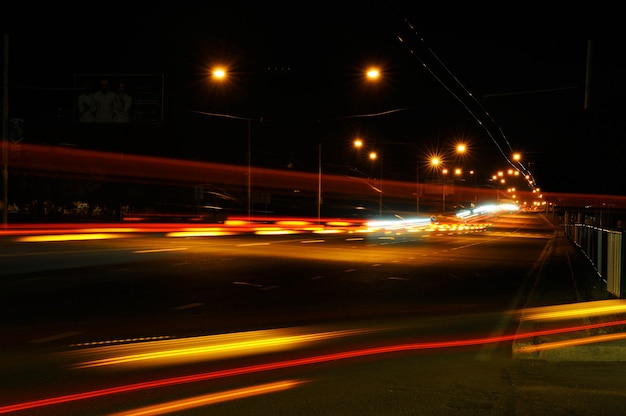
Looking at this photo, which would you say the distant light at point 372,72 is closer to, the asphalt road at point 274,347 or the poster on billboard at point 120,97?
the poster on billboard at point 120,97

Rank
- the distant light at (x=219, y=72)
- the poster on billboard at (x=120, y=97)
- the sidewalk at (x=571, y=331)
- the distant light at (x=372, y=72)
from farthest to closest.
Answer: the distant light at (x=219, y=72) < the distant light at (x=372, y=72) < the poster on billboard at (x=120, y=97) < the sidewalk at (x=571, y=331)

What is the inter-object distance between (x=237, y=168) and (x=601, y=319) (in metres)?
68.9

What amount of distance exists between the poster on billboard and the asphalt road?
811 cm

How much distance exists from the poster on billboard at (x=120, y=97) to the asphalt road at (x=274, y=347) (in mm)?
8114

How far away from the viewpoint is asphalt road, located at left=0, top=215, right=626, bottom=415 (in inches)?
239

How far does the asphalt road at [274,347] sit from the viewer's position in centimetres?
606

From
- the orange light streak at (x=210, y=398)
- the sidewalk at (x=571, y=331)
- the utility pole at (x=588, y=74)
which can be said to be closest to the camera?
the orange light streak at (x=210, y=398)

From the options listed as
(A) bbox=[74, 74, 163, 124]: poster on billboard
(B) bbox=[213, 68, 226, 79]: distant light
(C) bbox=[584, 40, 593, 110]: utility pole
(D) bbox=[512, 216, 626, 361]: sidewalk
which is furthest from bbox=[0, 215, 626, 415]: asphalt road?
(B) bbox=[213, 68, 226, 79]: distant light

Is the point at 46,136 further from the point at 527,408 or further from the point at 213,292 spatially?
the point at 527,408

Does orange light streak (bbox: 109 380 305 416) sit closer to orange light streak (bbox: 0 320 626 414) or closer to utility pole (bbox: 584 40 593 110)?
orange light streak (bbox: 0 320 626 414)

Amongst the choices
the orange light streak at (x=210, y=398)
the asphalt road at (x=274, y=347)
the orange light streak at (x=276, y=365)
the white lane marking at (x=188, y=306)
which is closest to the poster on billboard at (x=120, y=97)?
the asphalt road at (x=274, y=347)

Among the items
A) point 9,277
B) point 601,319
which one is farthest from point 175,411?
point 9,277

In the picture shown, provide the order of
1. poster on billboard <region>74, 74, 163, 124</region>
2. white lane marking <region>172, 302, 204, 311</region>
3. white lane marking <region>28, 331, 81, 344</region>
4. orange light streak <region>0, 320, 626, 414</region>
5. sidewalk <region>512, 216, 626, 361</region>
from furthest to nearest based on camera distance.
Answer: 1. poster on billboard <region>74, 74, 163, 124</region>
2. white lane marking <region>172, 302, 204, 311</region>
3. white lane marking <region>28, 331, 81, 344</region>
4. sidewalk <region>512, 216, 626, 361</region>
5. orange light streak <region>0, 320, 626, 414</region>

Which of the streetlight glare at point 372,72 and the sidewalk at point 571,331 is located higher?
the streetlight glare at point 372,72
